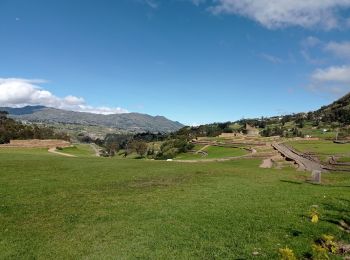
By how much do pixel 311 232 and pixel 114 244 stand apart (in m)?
7.42

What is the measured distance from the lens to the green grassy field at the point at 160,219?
13734 mm

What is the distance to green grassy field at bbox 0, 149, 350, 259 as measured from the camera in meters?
13.7

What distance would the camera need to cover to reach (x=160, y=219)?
17531 millimetres

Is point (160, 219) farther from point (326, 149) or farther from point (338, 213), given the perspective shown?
point (326, 149)

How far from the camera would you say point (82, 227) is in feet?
54.4

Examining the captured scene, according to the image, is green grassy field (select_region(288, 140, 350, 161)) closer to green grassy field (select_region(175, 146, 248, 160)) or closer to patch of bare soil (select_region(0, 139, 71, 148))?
green grassy field (select_region(175, 146, 248, 160))

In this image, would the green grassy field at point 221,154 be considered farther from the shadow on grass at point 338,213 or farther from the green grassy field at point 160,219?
the shadow on grass at point 338,213

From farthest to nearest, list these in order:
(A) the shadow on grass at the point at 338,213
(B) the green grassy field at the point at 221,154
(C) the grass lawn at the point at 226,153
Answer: (C) the grass lawn at the point at 226,153
(B) the green grassy field at the point at 221,154
(A) the shadow on grass at the point at 338,213

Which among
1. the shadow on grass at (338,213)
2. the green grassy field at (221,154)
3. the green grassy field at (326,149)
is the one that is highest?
the green grassy field at (326,149)

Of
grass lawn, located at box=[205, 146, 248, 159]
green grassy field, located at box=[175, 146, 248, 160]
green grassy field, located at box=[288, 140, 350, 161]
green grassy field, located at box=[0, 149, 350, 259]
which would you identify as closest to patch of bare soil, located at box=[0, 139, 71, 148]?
Answer: green grassy field, located at box=[175, 146, 248, 160]

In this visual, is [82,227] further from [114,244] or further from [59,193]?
[59,193]

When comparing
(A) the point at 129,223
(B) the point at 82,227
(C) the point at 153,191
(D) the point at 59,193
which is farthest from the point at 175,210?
(D) the point at 59,193

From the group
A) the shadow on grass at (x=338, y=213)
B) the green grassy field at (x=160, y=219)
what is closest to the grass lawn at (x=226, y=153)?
the green grassy field at (x=160, y=219)

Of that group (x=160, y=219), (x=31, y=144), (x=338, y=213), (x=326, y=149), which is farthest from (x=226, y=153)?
(x=160, y=219)
